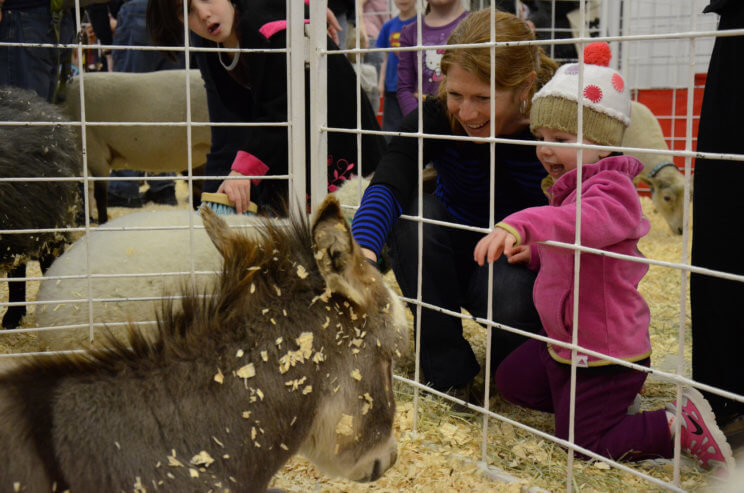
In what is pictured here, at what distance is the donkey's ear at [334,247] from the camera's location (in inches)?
64.0

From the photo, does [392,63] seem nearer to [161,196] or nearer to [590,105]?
[161,196]

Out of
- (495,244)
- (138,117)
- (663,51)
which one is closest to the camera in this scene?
(495,244)

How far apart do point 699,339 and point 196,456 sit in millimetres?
1635

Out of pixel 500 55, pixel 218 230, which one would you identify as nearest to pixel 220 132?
pixel 500 55

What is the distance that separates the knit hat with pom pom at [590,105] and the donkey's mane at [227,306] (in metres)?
0.96

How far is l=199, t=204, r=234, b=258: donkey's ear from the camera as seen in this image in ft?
5.63

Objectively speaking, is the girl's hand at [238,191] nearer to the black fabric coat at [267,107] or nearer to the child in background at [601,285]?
the black fabric coat at [267,107]

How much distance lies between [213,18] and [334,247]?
6.35ft

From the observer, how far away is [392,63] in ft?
22.2

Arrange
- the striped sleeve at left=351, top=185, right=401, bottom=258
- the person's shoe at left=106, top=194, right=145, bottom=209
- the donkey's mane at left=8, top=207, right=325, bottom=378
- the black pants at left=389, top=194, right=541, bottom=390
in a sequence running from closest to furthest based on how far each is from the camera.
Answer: the donkey's mane at left=8, top=207, right=325, bottom=378 → the striped sleeve at left=351, top=185, right=401, bottom=258 → the black pants at left=389, top=194, right=541, bottom=390 → the person's shoe at left=106, top=194, right=145, bottom=209

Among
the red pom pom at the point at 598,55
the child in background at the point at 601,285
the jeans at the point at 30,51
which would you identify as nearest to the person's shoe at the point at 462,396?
the child in background at the point at 601,285

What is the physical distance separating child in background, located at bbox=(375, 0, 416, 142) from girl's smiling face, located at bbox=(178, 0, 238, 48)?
10.3 feet

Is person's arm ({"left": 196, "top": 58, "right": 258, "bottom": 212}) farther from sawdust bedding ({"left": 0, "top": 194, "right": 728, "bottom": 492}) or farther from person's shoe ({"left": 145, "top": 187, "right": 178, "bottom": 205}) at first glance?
person's shoe ({"left": 145, "top": 187, "right": 178, "bottom": 205})

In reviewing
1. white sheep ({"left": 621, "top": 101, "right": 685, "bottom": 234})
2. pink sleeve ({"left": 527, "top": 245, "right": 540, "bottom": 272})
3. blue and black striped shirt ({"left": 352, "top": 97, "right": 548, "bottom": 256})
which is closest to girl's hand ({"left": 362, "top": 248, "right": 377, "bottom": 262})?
blue and black striped shirt ({"left": 352, "top": 97, "right": 548, "bottom": 256})
